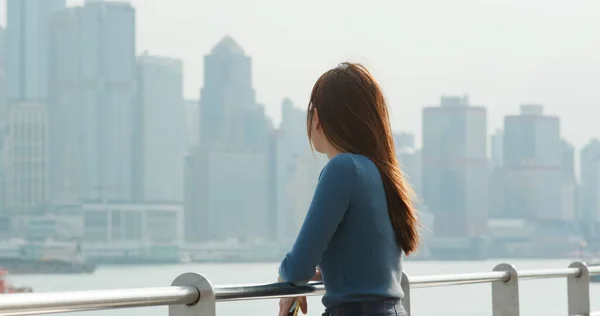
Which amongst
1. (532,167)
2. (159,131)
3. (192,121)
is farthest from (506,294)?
(532,167)

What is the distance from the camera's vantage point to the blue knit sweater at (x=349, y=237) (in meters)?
2.24

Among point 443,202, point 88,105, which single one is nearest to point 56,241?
point 88,105

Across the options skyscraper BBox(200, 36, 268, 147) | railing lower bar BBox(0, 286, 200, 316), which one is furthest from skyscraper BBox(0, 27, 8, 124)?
railing lower bar BBox(0, 286, 200, 316)

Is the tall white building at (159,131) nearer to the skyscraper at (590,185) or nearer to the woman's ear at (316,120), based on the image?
the skyscraper at (590,185)

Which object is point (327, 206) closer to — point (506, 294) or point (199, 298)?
point (199, 298)

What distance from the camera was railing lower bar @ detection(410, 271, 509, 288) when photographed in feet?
11.2

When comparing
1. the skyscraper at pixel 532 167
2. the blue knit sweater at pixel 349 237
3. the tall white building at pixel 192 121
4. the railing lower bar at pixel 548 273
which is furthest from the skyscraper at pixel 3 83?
the blue knit sweater at pixel 349 237

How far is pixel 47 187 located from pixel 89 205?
489 cm

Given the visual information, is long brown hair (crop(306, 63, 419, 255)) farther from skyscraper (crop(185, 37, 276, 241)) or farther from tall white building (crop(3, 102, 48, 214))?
tall white building (crop(3, 102, 48, 214))

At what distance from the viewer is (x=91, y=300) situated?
2.08 m

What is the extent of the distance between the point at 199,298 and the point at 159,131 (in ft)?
387

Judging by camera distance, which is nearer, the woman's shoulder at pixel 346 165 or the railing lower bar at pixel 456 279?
the woman's shoulder at pixel 346 165

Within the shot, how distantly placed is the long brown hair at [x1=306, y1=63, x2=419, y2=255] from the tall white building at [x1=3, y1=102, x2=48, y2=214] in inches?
4275

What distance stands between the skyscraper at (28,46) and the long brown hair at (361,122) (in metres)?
123
